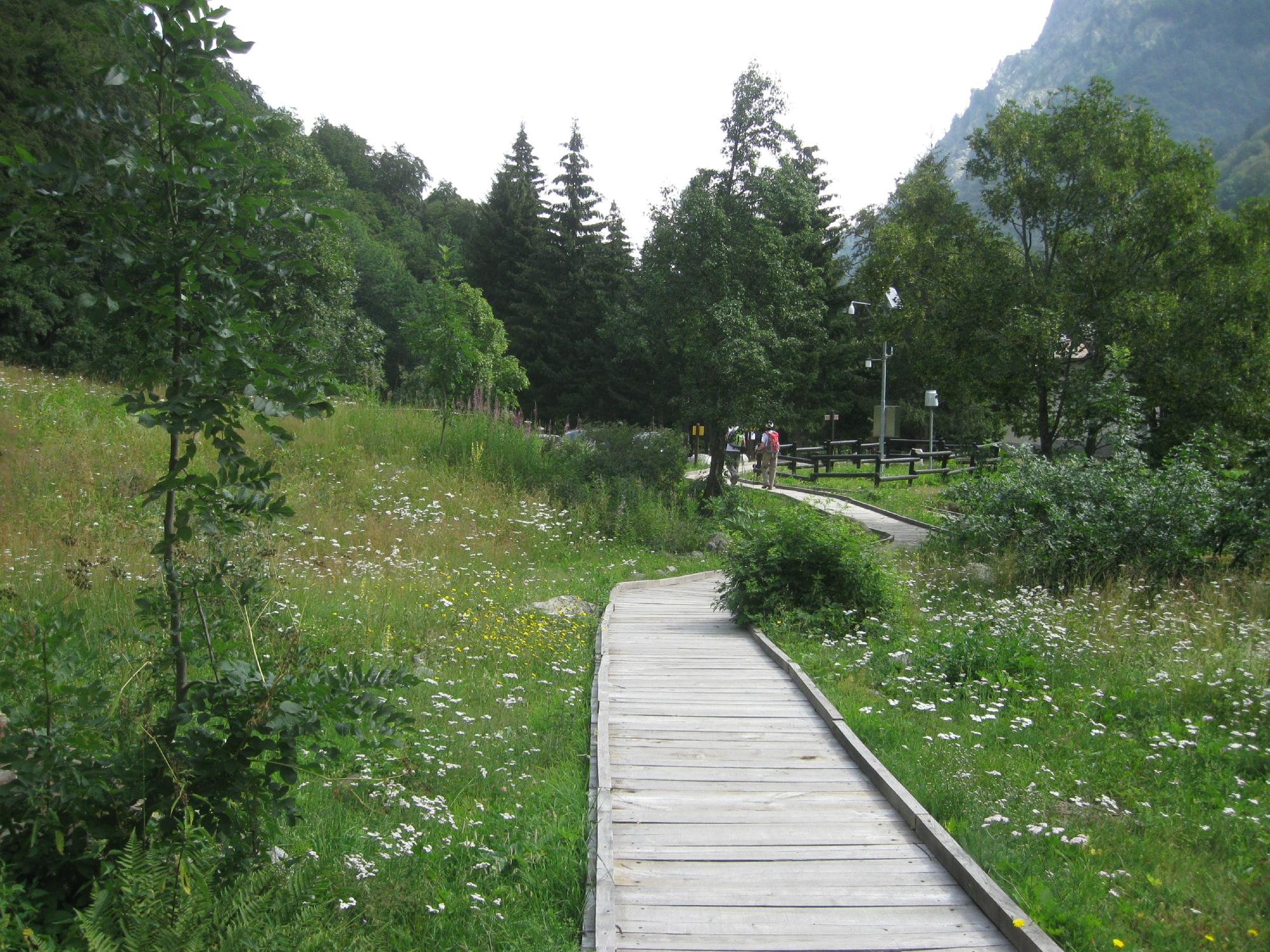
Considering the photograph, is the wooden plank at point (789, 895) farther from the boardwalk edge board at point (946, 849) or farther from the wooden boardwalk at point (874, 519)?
the wooden boardwalk at point (874, 519)

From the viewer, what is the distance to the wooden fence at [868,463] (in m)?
29.3

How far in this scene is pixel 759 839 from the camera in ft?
15.0

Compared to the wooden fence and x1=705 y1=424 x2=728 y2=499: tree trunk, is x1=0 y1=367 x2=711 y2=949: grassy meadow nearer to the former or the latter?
x1=705 y1=424 x2=728 y2=499: tree trunk

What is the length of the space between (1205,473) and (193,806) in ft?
43.7

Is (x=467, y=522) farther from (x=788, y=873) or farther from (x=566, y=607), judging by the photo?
(x=788, y=873)

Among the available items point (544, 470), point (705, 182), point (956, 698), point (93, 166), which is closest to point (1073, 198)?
point (705, 182)

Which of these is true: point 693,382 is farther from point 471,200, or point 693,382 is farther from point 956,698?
point 471,200

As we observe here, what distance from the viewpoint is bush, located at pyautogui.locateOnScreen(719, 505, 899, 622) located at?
10.0 metres

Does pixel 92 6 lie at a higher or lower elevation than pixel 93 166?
higher

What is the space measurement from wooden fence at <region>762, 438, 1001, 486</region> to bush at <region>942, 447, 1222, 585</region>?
42.5 feet

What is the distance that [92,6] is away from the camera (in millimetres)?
2902

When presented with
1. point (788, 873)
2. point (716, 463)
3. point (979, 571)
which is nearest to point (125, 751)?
point (788, 873)

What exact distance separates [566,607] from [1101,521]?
750 centimetres

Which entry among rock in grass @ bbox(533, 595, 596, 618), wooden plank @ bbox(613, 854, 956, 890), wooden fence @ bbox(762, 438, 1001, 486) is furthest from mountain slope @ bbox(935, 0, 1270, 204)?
wooden plank @ bbox(613, 854, 956, 890)
